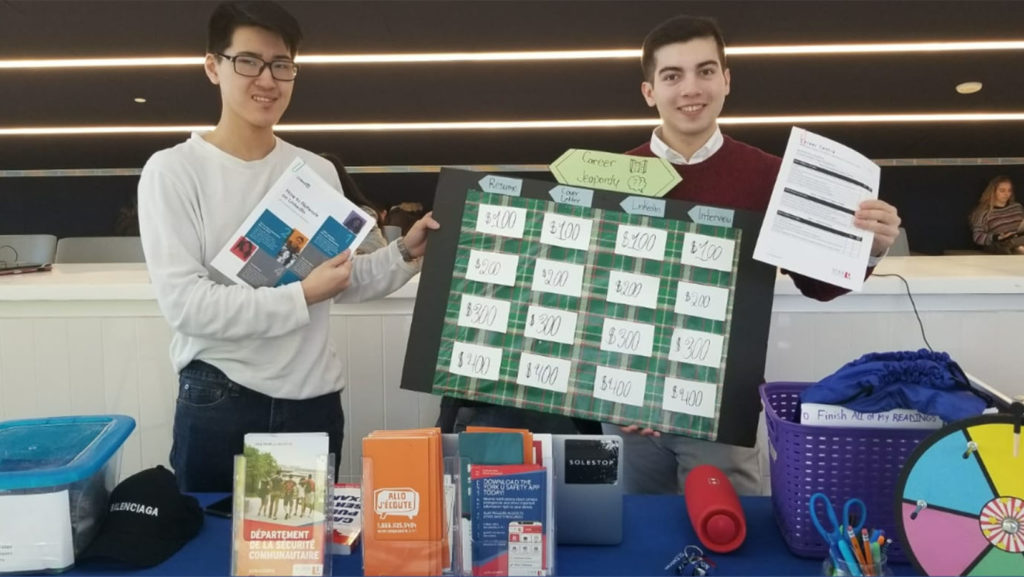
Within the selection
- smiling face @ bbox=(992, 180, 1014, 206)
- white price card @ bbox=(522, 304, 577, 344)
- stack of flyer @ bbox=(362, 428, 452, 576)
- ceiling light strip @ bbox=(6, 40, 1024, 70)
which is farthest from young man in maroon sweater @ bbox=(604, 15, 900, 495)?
smiling face @ bbox=(992, 180, 1014, 206)

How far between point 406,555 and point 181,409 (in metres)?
0.78

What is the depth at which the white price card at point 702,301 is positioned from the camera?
1.33 m

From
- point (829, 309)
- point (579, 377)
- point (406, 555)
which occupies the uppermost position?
point (829, 309)

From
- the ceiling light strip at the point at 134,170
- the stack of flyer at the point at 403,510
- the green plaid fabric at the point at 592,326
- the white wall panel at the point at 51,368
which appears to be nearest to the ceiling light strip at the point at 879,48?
the ceiling light strip at the point at 134,170

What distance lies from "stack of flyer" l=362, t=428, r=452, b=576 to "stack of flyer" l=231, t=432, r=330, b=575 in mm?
69

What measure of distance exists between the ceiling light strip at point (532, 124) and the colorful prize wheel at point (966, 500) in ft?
23.6

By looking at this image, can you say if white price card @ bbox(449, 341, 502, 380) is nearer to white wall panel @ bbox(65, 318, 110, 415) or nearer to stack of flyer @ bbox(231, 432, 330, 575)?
stack of flyer @ bbox(231, 432, 330, 575)

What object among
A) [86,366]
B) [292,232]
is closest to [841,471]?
[292,232]

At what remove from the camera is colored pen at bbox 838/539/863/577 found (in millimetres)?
873

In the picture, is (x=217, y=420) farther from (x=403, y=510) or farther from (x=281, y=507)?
(x=403, y=510)

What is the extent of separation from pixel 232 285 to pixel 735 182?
1.15 meters

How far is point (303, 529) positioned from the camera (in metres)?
0.93

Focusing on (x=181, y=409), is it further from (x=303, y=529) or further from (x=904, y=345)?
(x=904, y=345)

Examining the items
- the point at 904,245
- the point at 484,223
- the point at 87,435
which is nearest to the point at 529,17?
the point at 904,245
